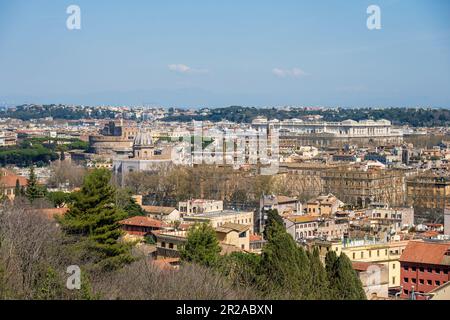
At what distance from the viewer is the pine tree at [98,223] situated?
32.8ft

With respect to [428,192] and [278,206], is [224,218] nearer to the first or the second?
[278,206]

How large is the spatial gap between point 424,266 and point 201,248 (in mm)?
4015

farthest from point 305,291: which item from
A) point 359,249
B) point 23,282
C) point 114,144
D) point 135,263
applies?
point 114,144

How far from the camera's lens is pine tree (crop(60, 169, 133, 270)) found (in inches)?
394

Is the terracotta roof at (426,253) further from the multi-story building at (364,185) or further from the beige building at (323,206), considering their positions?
the multi-story building at (364,185)

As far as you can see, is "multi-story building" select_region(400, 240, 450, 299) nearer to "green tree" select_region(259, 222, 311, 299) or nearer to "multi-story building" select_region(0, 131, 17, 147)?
"green tree" select_region(259, 222, 311, 299)

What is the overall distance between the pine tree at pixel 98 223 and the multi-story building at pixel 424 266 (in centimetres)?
471

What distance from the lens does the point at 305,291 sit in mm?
8906

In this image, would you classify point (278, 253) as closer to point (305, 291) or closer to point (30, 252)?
point (305, 291)

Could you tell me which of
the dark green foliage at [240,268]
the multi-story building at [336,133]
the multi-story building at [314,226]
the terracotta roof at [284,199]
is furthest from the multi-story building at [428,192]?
the multi-story building at [336,133]

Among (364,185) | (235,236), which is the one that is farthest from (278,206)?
(235,236)

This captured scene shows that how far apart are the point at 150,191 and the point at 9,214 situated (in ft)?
58.3

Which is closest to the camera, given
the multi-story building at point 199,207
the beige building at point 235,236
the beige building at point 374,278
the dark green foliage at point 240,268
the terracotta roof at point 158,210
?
the dark green foliage at point 240,268

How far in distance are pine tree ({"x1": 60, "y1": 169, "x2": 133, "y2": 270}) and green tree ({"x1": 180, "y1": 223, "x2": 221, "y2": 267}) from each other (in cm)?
103
